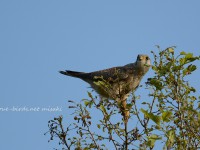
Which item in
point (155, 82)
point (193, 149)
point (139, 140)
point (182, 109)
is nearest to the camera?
point (193, 149)

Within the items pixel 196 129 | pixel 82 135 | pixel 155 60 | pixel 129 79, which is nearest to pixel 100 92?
pixel 129 79

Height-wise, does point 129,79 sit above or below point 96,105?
above

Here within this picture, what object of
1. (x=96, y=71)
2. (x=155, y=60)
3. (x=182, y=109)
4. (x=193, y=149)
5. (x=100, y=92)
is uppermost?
(x=96, y=71)

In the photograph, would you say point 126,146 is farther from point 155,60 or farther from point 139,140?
point 155,60

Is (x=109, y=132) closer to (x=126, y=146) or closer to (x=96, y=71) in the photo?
(x=126, y=146)

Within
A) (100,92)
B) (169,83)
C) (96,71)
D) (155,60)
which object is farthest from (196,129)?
(96,71)

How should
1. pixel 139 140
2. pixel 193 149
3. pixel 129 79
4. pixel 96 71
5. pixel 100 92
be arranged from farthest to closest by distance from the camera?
1. pixel 96 71
2. pixel 129 79
3. pixel 100 92
4. pixel 139 140
5. pixel 193 149

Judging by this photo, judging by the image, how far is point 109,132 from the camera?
4.46 meters

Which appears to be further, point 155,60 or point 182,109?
point 155,60

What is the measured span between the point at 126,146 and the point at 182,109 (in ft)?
2.90

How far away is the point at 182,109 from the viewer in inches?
149

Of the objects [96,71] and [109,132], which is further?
[96,71]

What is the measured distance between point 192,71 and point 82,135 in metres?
1.35

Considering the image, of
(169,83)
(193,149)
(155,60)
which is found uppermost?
(155,60)
